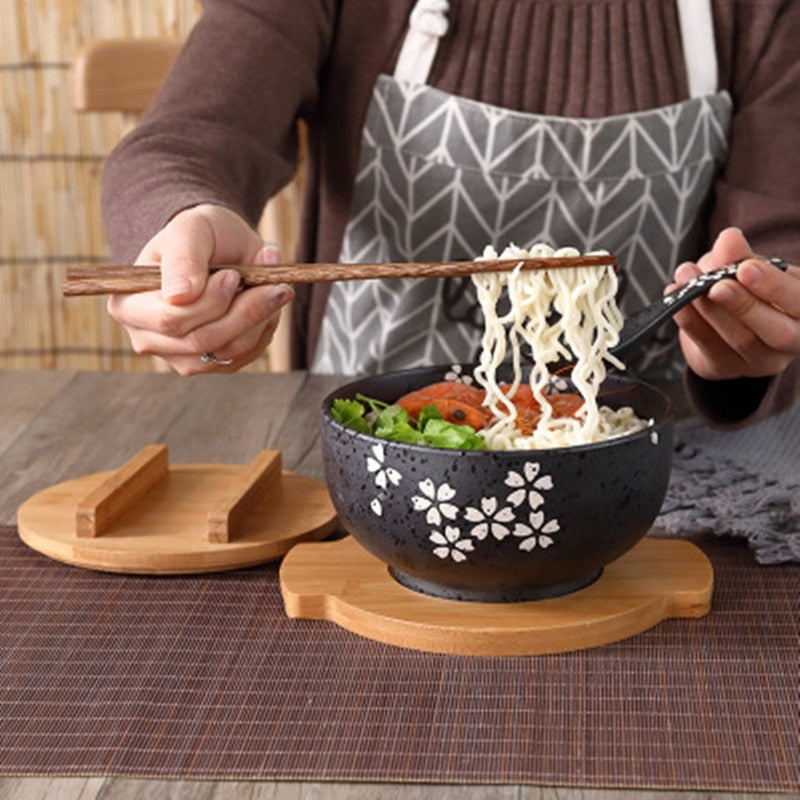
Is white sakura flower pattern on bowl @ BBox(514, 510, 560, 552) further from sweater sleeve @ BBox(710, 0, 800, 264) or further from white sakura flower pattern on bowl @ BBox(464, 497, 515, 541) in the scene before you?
sweater sleeve @ BBox(710, 0, 800, 264)

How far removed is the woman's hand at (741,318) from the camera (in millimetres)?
1161

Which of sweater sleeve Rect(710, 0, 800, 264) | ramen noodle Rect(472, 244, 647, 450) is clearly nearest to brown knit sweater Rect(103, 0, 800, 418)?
sweater sleeve Rect(710, 0, 800, 264)

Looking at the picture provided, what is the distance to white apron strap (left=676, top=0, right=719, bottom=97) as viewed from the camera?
1.68 meters

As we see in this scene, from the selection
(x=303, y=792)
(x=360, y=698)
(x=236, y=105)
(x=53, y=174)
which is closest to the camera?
(x=303, y=792)

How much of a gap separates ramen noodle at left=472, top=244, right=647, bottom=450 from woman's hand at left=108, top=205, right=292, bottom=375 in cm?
18

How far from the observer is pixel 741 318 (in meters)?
1.20

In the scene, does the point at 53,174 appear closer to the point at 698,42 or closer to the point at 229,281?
the point at 698,42

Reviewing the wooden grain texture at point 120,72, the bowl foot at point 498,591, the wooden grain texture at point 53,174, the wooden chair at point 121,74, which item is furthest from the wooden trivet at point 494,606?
the wooden grain texture at point 53,174

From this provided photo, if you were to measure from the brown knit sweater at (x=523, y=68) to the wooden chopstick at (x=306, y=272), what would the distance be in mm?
504

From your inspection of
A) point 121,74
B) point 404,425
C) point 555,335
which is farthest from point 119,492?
point 121,74

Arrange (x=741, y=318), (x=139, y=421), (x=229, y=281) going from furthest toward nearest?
1. (x=139, y=421)
2. (x=741, y=318)
3. (x=229, y=281)

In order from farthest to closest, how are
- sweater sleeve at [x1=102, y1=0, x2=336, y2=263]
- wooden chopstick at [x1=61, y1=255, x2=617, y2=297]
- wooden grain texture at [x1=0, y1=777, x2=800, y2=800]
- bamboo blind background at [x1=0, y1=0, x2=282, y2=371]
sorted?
bamboo blind background at [x1=0, y1=0, x2=282, y2=371]
sweater sleeve at [x1=102, y1=0, x2=336, y2=263]
wooden chopstick at [x1=61, y1=255, x2=617, y2=297]
wooden grain texture at [x1=0, y1=777, x2=800, y2=800]

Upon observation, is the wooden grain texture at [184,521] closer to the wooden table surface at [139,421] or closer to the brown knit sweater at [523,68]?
the wooden table surface at [139,421]

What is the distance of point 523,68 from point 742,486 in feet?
2.22
